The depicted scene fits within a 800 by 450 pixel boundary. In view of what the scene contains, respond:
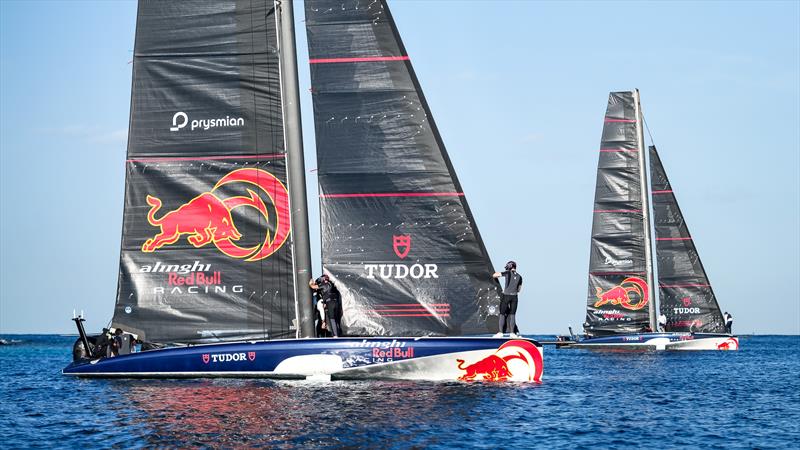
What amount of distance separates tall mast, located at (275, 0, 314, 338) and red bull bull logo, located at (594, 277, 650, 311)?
100 feet

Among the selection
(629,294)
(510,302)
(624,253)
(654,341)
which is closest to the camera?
(510,302)

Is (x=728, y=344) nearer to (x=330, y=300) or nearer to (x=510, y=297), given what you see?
(x=510, y=297)

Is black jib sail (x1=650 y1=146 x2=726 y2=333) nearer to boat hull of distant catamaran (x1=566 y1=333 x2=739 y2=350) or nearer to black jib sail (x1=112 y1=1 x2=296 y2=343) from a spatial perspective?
boat hull of distant catamaran (x1=566 y1=333 x2=739 y2=350)

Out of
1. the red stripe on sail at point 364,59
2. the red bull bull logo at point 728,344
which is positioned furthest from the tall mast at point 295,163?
the red bull bull logo at point 728,344

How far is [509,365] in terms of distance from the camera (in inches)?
950

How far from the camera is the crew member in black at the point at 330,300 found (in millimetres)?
24766

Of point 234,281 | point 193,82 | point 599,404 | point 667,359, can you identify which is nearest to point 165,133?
point 193,82

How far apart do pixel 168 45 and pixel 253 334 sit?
23.0ft

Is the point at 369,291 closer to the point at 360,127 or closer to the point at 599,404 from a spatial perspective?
the point at 360,127

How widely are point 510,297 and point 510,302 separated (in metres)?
0.12

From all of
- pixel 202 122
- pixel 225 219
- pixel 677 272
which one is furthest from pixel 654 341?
pixel 202 122

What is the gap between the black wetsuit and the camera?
24.6m

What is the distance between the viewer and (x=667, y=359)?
44.4 meters

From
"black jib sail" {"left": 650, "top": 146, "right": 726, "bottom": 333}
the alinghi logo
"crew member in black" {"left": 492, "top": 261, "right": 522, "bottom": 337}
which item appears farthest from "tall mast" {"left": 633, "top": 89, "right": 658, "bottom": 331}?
the alinghi logo
